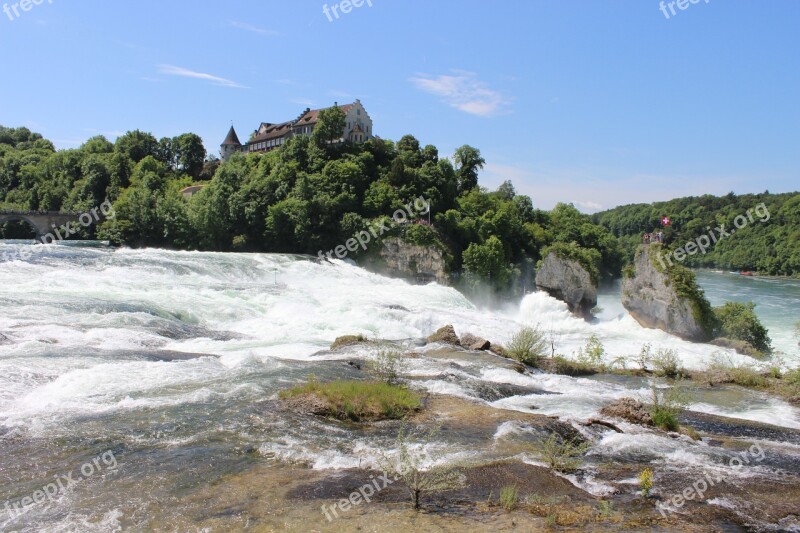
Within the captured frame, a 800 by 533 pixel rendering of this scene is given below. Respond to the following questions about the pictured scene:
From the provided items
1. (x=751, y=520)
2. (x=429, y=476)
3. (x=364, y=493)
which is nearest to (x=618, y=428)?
(x=751, y=520)

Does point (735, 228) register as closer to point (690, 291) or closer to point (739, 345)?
point (690, 291)

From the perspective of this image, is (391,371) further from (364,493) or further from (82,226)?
(82,226)

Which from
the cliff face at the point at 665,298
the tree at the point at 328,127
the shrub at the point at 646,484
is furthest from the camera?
the tree at the point at 328,127

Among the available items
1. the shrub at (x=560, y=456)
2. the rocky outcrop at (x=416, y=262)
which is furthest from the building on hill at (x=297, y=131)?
the shrub at (x=560, y=456)

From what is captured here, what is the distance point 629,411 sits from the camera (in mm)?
12188

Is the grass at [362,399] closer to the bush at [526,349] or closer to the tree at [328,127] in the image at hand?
the bush at [526,349]

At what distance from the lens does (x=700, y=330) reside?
29969 mm

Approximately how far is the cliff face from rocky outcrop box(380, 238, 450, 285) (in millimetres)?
14589

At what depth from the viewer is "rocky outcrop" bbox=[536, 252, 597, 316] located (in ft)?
138

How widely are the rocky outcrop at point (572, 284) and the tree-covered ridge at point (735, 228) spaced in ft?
157

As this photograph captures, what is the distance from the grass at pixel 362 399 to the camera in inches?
460

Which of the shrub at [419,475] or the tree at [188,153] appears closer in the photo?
the shrub at [419,475]

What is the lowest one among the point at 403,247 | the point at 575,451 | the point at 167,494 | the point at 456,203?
the point at 167,494

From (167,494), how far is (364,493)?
283cm
